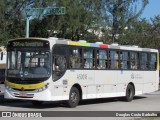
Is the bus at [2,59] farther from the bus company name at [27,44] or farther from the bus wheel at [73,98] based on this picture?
the bus wheel at [73,98]

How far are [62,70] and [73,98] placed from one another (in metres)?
1.34

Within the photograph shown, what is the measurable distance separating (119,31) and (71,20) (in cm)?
679

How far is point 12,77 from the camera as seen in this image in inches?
758

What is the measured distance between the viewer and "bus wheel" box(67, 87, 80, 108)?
19.7m

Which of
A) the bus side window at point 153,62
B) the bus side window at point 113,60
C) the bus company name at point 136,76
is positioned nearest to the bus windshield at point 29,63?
the bus side window at point 113,60

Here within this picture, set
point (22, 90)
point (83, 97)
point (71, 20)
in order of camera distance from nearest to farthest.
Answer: point (22, 90) → point (83, 97) → point (71, 20)

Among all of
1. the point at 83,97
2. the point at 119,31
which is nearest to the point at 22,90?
the point at 83,97

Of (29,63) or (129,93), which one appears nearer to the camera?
(29,63)

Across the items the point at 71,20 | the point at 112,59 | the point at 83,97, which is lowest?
the point at 83,97

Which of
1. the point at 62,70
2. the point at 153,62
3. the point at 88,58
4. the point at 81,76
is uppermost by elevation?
the point at 88,58

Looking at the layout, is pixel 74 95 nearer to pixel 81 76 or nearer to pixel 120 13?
pixel 81 76

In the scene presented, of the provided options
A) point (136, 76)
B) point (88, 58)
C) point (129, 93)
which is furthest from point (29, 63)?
point (136, 76)

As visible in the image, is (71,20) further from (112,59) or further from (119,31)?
(112,59)

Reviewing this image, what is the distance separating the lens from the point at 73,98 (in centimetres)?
1991
